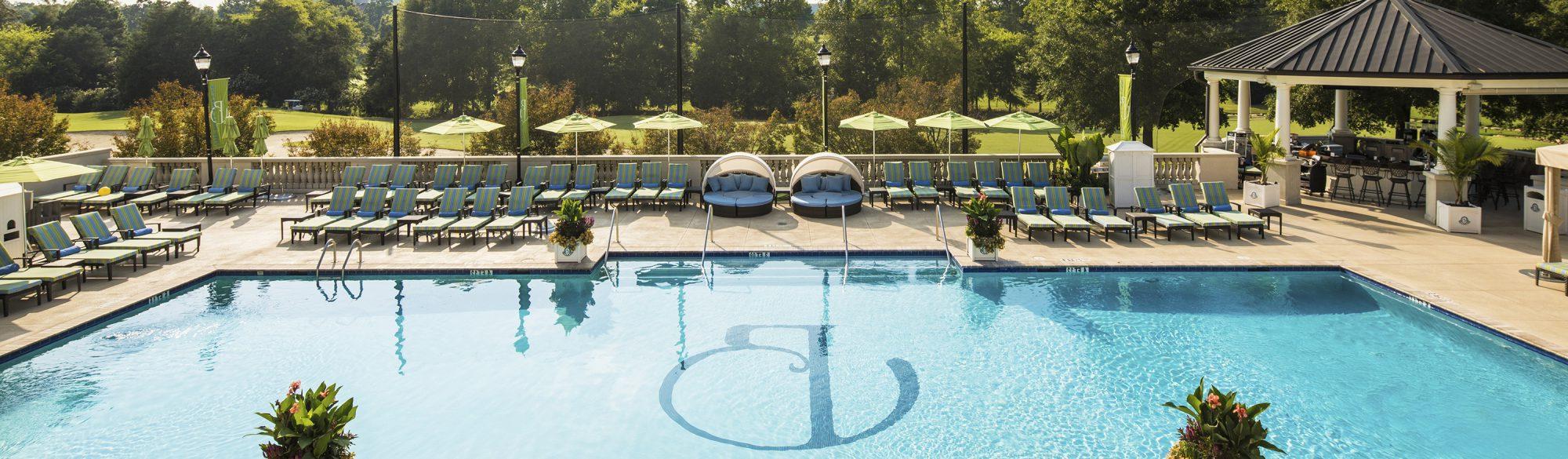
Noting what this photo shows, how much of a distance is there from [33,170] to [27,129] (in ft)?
44.7

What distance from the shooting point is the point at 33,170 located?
50.9 feet

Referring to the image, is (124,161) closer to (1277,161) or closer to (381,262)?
(381,262)

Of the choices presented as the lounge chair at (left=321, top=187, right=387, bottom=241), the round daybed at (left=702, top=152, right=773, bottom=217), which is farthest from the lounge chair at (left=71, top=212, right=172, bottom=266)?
the round daybed at (left=702, top=152, right=773, bottom=217)

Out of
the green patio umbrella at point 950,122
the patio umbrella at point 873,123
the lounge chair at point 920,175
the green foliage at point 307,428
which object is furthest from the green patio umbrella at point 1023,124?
the green foliage at point 307,428

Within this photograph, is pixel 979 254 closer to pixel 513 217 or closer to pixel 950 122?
pixel 950 122

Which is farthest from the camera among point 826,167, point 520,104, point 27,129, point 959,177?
point 27,129

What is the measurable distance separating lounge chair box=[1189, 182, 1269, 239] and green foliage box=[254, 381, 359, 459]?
14.2 meters

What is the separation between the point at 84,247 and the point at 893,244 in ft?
39.6

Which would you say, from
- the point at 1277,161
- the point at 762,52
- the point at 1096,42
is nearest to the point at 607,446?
the point at 1277,161

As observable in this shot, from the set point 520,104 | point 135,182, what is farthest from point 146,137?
point 520,104

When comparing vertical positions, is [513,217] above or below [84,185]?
below

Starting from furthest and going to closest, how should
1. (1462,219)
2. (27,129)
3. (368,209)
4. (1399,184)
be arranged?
(27,129) < (1399,184) < (368,209) < (1462,219)

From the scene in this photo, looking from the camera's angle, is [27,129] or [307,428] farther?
→ [27,129]

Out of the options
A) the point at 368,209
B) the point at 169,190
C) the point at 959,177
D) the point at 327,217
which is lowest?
the point at 327,217
